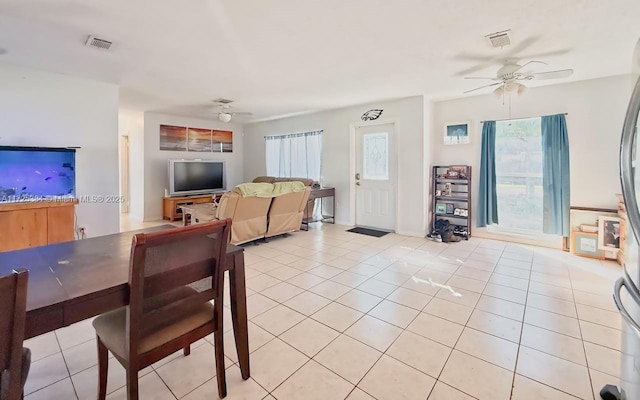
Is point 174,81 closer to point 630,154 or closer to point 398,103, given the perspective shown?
point 398,103

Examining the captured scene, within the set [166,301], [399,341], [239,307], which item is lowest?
[399,341]

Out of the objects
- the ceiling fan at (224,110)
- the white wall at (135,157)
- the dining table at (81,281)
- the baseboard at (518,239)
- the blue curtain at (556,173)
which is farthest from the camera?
the white wall at (135,157)

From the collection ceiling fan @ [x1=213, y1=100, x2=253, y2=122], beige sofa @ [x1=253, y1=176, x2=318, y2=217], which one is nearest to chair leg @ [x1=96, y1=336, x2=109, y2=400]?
beige sofa @ [x1=253, y1=176, x2=318, y2=217]

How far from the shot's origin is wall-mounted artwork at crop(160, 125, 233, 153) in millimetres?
6621

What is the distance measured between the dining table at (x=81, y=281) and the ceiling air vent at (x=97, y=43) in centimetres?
206

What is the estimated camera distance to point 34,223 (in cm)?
314

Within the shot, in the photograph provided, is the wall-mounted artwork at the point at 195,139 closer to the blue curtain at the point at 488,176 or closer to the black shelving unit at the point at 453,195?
the black shelving unit at the point at 453,195

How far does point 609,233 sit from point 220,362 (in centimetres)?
470

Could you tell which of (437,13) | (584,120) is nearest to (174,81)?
(437,13)

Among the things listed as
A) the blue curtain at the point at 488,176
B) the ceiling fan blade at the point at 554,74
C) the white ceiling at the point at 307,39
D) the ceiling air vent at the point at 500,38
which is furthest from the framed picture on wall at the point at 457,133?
the ceiling air vent at the point at 500,38

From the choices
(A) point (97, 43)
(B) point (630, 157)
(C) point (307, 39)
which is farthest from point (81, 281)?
(A) point (97, 43)

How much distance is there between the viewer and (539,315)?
7.87 feet

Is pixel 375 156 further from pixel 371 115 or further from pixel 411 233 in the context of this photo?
pixel 411 233

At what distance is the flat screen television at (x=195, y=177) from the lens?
6418 millimetres
